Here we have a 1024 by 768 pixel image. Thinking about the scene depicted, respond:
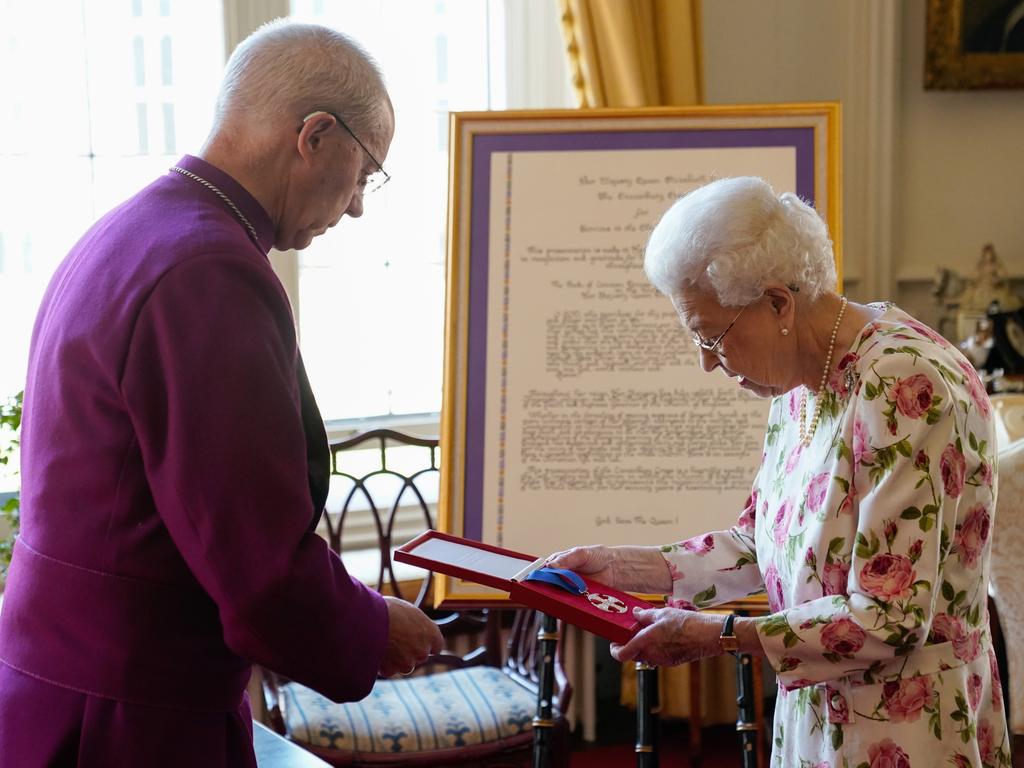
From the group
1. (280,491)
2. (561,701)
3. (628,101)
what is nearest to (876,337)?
(280,491)

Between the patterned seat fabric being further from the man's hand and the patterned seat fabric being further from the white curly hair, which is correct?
the white curly hair

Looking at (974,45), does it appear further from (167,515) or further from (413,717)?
(167,515)

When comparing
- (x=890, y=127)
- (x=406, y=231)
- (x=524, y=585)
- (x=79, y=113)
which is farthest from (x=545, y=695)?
(x=890, y=127)

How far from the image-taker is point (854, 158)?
12.8 ft

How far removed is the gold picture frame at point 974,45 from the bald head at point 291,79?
2919mm

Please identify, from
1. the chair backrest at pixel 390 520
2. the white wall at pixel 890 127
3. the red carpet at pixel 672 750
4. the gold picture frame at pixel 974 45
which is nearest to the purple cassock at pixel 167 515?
the chair backrest at pixel 390 520

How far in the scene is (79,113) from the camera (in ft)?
10.5

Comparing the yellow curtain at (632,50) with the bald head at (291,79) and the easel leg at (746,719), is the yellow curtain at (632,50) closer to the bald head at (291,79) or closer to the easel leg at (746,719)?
the easel leg at (746,719)

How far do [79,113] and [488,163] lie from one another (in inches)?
50.1

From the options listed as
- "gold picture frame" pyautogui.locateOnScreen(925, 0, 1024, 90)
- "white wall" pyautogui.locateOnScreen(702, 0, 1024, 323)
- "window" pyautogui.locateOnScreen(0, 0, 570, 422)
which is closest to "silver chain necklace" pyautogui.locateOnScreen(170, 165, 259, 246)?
"window" pyautogui.locateOnScreen(0, 0, 570, 422)

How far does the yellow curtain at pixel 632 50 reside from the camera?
3.27m

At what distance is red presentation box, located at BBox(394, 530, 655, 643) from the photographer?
1.62 metres

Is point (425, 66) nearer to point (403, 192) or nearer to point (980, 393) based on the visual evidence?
point (403, 192)

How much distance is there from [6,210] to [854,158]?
2.57m
